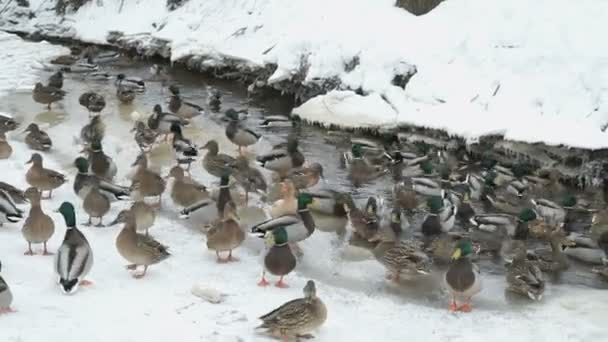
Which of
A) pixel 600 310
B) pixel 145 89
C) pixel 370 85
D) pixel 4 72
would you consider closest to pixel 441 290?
pixel 600 310

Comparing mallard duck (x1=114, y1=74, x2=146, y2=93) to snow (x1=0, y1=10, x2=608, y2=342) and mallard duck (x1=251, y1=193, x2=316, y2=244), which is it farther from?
mallard duck (x1=251, y1=193, x2=316, y2=244)

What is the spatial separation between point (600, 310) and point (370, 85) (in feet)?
27.5

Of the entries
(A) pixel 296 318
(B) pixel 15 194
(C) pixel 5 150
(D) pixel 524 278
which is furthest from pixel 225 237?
(C) pixel 5 150

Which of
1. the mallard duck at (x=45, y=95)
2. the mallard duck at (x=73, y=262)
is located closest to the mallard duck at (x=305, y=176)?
the mallard duck at (x=73, y=262)

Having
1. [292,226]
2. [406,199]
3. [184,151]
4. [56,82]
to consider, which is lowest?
[56,82]

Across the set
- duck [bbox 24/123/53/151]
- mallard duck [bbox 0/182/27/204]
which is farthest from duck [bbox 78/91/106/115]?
mallard duck [bbox 0/182/27/204]

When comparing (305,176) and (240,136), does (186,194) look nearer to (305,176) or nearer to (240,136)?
(305,176)

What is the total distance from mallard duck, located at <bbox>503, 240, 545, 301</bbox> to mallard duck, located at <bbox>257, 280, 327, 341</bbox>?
261cm

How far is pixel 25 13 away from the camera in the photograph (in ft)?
89.7

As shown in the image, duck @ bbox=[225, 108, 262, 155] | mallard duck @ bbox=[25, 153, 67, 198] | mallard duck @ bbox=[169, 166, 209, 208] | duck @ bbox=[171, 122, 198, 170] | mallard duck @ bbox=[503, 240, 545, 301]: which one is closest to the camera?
mallard duck @ bbox=[503, 240, 545, 301]

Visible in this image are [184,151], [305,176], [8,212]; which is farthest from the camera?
[184,151]

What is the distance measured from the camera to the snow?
6.58 m

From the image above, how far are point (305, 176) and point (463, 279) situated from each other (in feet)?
13.0

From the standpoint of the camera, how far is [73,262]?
7062 millimetres
